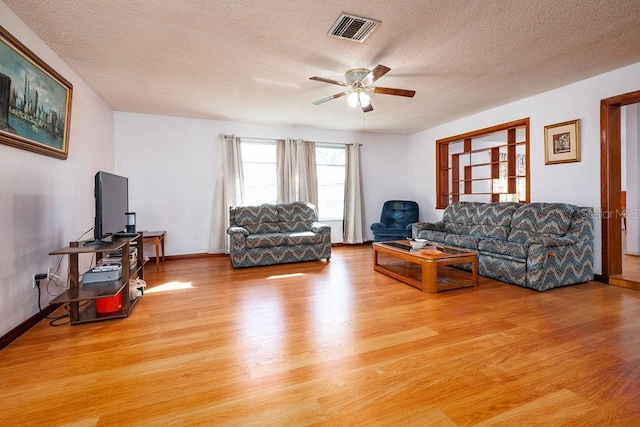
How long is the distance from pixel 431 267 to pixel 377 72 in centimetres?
203

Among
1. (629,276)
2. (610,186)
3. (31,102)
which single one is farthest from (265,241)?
(629,276)

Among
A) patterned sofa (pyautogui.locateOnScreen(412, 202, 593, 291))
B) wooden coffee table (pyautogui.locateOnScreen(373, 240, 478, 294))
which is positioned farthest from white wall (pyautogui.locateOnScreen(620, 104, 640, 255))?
wooden coffee table (pyautogui.locateOnScreen(373, 240, 478, 294))

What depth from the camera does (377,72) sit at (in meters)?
2.82

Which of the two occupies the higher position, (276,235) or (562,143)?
(562,143)

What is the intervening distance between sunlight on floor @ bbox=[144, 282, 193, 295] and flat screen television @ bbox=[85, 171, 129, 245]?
0.75 m

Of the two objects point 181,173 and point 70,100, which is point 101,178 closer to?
point 70,100

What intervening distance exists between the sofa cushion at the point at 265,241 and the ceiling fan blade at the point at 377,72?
8.44 ft

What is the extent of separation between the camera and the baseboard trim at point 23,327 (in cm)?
210

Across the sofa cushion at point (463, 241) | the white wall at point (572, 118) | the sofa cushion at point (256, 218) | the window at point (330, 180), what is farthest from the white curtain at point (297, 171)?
the white wall at point (572, 118)

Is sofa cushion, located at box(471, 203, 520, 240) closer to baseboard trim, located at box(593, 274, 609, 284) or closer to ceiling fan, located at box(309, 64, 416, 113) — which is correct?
baseboard trim, located at box(593, 274, 609, 284)

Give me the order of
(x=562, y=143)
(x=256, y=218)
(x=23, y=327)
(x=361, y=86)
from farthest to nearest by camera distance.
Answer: (x=256, y=218)
(x=562, y=143)
(x=361, y=86)
(x=23, y=327)

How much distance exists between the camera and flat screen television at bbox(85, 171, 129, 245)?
262 centimetres

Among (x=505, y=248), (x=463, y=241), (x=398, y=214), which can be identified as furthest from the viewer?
(x=398, y=214)

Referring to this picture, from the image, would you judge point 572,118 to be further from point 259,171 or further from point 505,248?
point 259,171
